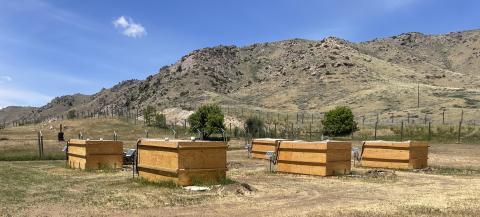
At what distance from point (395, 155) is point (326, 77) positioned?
97.9 meters

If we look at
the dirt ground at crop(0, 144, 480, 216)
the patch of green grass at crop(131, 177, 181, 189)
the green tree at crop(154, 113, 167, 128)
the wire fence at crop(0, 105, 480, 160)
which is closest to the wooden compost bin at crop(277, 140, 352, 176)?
the dirt ground at crop(0, 144, 480, 216)

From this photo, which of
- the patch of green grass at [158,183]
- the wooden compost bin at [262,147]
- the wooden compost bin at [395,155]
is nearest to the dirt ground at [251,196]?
the patch of green grass at [158,183]

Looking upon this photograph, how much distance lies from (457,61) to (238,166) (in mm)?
155193

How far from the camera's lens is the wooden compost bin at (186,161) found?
17.6 meters

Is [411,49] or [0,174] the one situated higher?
[411,49]

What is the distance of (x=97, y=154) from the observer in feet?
84.5

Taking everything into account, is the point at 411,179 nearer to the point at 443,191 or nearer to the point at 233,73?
the point at 443,191

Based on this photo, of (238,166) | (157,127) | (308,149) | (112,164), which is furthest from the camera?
(157,127)

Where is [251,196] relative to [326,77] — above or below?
below

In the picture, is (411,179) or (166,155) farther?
(411,179)

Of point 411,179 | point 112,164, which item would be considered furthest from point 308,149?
point 112,164

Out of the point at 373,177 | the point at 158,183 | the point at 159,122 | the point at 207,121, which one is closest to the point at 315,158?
the point at 373,177

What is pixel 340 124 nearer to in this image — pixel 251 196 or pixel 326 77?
pixel 251 196

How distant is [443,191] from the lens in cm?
1742
